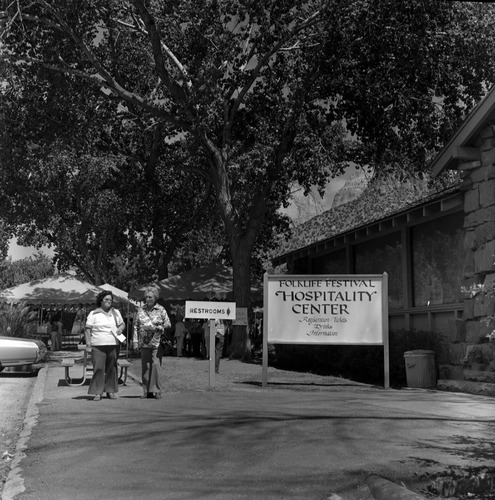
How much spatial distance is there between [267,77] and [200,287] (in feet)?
25.0

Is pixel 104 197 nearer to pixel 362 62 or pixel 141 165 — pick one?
pixel 141 165

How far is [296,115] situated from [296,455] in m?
15.1

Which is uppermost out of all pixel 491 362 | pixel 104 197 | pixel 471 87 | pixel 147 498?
pixel 471 87

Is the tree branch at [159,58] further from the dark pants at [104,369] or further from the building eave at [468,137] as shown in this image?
the dark pants at [104,369]

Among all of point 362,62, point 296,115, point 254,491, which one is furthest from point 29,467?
point 362,62

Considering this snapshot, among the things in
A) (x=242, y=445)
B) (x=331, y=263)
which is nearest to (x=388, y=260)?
(x=331, y=263)

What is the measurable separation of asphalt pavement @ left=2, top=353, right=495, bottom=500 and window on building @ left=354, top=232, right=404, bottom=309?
20.6 ft

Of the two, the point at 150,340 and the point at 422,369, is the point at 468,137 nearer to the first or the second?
the point at 422,369

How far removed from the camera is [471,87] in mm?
20703

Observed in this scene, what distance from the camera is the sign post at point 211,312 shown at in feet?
41.0

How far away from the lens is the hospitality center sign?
1327 cm

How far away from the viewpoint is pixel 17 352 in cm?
1655

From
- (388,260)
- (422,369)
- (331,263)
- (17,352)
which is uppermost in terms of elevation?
(331,263)

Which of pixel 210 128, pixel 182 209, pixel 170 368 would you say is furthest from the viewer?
pixel 182 209
